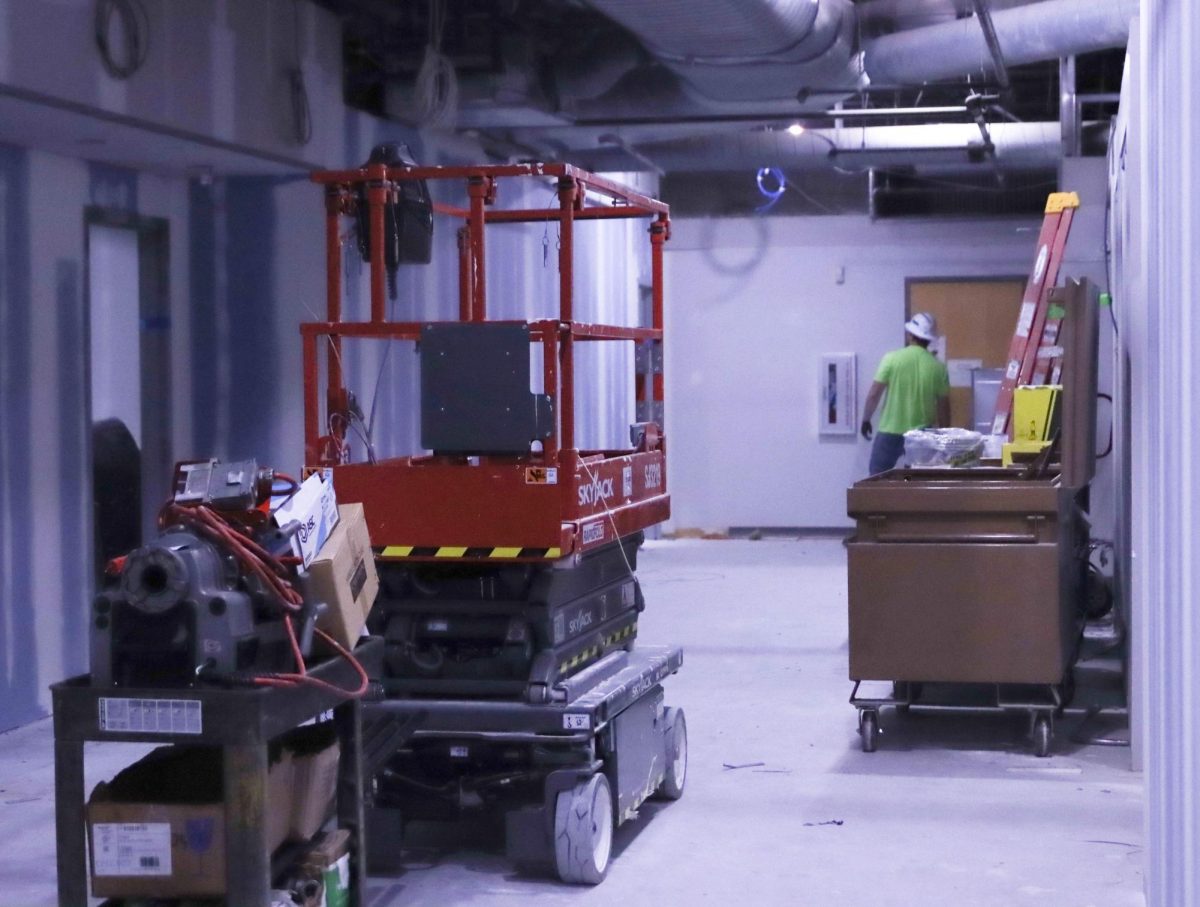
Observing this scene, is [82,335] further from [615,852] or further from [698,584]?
Answer: [698,584]

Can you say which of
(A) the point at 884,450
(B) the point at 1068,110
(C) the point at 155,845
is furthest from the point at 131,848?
(A) the point at 884,450

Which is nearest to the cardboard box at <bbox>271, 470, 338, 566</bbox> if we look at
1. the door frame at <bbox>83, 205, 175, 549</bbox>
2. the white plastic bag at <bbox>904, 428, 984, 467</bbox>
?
the door frame at <bbox>83, 205, 175, 549</bbox>

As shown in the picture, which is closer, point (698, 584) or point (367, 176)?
point (367, 176)

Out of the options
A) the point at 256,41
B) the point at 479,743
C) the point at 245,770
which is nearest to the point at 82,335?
the point at 256,41

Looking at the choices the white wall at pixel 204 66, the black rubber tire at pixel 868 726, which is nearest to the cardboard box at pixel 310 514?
the white wall at pixel 204 66

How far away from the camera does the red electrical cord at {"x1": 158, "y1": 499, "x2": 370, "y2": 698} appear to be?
11.1ft

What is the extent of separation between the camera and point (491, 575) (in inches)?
188

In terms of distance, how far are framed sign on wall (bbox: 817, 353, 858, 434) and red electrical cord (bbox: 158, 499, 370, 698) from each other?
10.8 metres

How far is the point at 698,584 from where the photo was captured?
36.7 ft

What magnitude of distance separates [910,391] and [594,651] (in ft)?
23.1

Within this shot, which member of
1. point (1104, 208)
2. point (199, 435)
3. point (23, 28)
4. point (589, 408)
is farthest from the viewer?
point (589, 408)

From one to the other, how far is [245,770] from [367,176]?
7.29ft

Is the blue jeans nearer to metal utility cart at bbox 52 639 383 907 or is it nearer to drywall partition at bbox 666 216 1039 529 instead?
drywall partition at bbox 666 216 1039 529

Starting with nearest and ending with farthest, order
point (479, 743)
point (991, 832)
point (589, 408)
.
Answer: point (479, 743), point (991, 832), point (589, 408)
